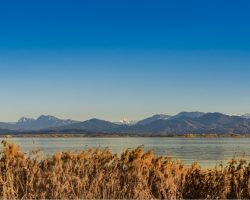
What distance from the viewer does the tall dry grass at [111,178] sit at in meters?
12.5

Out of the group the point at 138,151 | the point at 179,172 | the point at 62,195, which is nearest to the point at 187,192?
the point at 179,172

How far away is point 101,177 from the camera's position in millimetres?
12945

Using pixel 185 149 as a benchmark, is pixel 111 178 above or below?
above

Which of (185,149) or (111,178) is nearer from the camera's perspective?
(111,178)

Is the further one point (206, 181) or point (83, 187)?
point (206, 181)

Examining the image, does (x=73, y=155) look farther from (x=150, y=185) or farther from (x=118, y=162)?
(x=150, y=185)

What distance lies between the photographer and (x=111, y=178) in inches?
515

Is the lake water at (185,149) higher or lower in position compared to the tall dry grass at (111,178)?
lower

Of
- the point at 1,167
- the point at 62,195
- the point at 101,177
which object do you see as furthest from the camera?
the point at 1,167

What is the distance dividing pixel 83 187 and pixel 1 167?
2650 mm

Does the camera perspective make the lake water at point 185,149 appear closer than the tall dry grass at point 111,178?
No

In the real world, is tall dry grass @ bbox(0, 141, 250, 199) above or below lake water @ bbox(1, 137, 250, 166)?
above

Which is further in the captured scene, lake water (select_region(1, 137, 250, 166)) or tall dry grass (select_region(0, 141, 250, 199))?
lake water (select_region(1, 137, 250, 166))

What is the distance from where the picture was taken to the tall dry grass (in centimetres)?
1247
